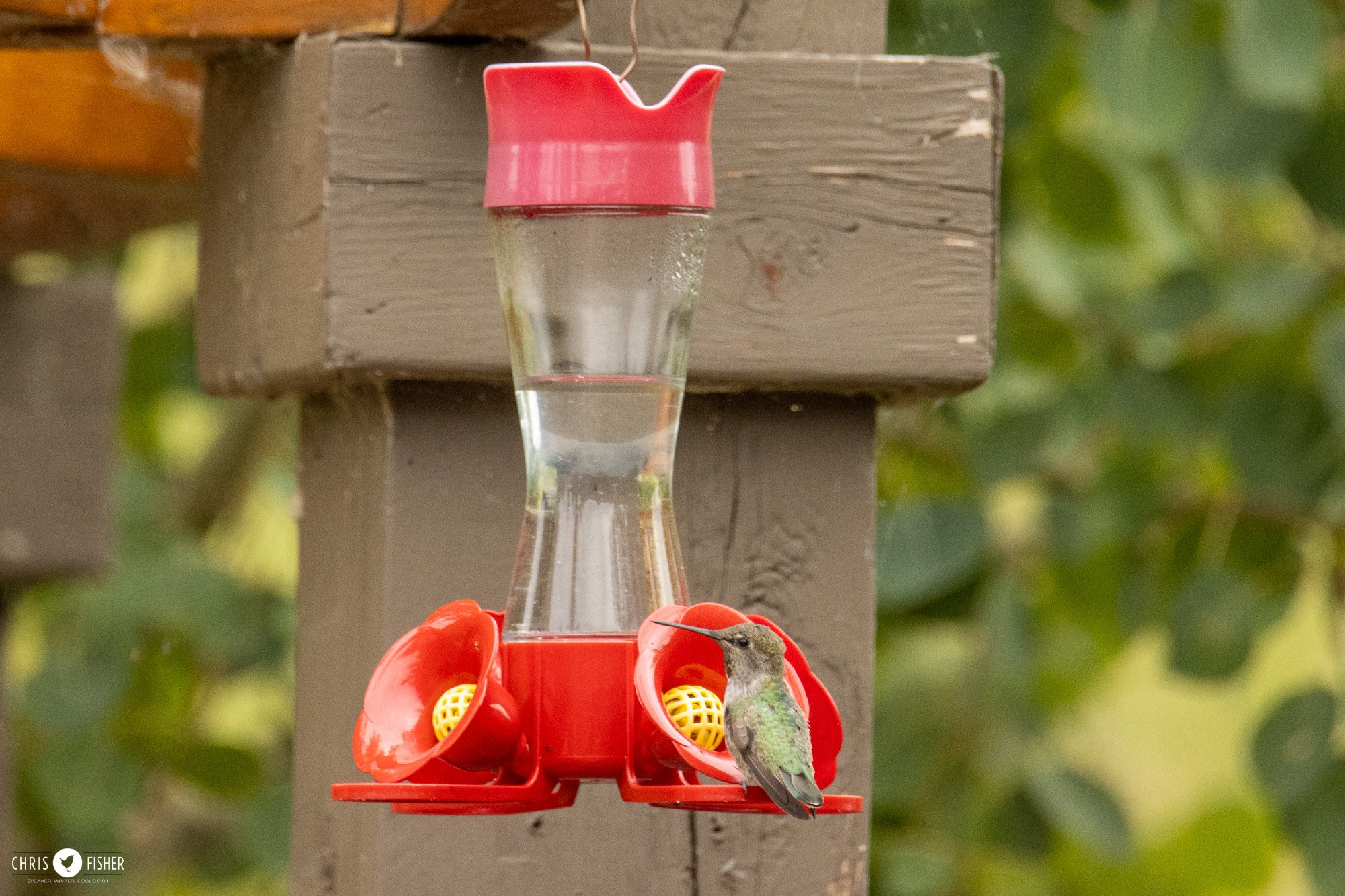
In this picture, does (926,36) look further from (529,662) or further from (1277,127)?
(529,662)

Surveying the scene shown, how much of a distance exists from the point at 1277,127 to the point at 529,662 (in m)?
1.63

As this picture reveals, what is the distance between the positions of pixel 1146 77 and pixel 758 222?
105cm

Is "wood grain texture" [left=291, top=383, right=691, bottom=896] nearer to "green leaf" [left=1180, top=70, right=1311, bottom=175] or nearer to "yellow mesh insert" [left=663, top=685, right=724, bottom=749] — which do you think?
"yellow mesh insert" [left=663, top=685, right=724, bottom=749]

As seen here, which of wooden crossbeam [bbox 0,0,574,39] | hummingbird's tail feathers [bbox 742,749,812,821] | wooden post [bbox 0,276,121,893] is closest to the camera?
hummingbird's tail feathers [bbox 742,749,812,821]

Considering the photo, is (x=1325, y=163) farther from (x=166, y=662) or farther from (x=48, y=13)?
(x=166, y=662)

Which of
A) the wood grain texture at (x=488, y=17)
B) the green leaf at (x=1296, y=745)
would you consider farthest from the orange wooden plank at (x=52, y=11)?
the green leaf at (x=1296, y=745)

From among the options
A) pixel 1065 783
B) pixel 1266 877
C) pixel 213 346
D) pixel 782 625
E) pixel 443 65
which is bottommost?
pixel 1266 877

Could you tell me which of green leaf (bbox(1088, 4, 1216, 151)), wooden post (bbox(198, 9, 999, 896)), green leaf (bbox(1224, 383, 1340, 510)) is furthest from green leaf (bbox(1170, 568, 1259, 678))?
wooden post (bbox(198, 9, 999, 896))

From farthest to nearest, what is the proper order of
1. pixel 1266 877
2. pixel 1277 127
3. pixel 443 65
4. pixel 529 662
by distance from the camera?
pixel 1266 877 < pixel 1277 127 < pixel 443 65 < pixel 529 662

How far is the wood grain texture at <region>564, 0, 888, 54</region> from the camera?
135 centimetres

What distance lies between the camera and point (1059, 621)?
2.96m

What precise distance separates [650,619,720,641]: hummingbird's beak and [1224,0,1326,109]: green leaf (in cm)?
131

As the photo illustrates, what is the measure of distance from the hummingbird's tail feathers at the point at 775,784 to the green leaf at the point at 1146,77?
142 centimetres

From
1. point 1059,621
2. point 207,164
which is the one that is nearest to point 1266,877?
point 1059,621
